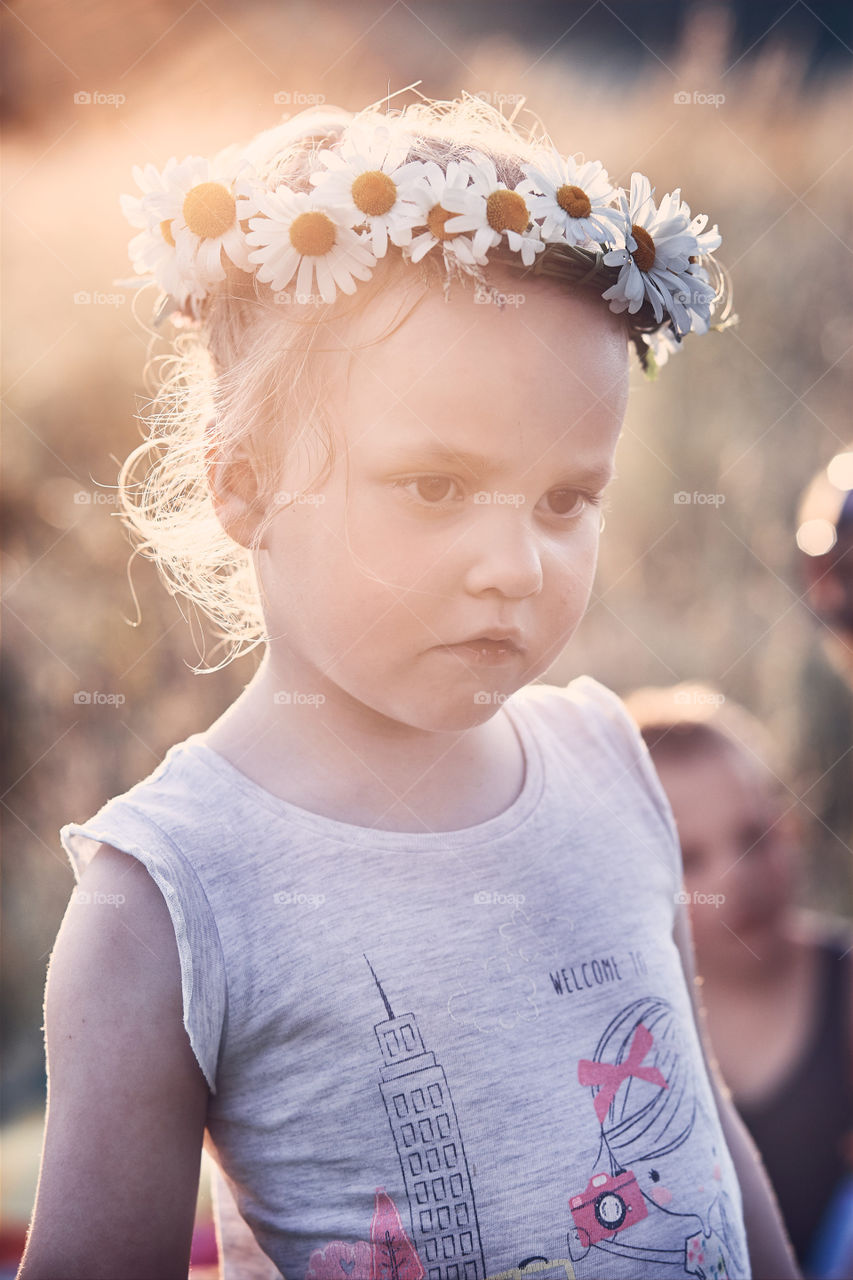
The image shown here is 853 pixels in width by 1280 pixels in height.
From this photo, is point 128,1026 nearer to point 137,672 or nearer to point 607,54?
point 137,672

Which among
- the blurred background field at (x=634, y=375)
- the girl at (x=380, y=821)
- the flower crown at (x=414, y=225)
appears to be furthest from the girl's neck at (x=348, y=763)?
the blurred background field at (x=634, y=375)

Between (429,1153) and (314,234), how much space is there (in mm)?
691

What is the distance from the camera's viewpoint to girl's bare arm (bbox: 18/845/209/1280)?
706 millimetres

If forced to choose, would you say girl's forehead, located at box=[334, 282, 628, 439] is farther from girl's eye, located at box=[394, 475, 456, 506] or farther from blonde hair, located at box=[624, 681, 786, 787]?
blonde hair, located at box=[624, 681, 786, 787]

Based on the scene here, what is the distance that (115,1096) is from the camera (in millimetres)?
710

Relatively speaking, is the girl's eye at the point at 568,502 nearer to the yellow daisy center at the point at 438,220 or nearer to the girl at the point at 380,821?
the girl at the point at 380,821

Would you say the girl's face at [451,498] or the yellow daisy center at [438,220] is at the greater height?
the yellow daisy center at [438,220]

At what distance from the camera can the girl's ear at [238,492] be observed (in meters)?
0.84

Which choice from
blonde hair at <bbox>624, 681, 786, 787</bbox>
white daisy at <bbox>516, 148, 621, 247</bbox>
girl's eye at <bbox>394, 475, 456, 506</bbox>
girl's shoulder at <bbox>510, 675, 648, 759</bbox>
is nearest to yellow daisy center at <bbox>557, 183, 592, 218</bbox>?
white daisy at <bbox>516, 148, 621, 247</bbox>

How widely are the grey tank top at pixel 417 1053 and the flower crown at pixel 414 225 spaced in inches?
15.9

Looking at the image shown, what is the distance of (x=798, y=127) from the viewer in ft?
11.8

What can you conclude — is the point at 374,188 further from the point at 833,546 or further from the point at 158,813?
the point at 833,546

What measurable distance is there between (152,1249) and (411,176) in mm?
808

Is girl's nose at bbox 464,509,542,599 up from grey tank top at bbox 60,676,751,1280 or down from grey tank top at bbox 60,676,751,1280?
up
